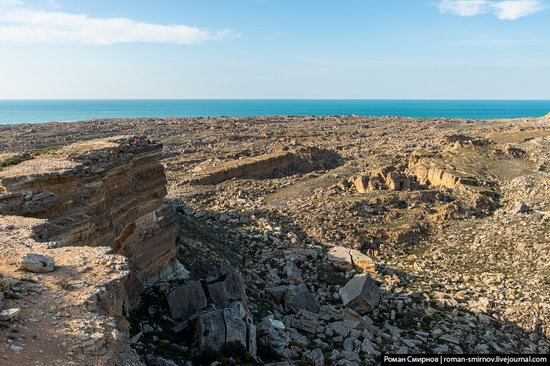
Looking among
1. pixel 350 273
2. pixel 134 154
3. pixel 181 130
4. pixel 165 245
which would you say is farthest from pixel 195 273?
pixel 181 130

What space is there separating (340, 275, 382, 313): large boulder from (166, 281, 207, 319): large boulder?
18.8 feet

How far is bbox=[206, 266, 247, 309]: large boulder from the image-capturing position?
1426 cm

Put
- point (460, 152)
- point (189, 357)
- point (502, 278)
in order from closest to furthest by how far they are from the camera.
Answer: point (189, 357), point (502, 278), point (460, 152)

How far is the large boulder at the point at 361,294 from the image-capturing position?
16594 millimetres

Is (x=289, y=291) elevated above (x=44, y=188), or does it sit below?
below

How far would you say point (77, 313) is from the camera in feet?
24.3

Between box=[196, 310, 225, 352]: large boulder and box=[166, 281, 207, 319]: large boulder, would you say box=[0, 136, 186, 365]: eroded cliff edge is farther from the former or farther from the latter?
box=[196, 310, 225, 352]: large boulder

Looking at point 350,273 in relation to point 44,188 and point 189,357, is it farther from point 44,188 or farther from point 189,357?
point 44,188

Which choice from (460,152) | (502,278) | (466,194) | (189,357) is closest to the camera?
(189,357)

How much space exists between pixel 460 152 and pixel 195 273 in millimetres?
26531

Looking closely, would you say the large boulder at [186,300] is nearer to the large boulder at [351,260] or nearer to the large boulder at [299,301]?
the large boulder at [299,301]

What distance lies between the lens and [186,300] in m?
13.8

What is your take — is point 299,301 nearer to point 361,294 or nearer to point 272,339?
point 361,294

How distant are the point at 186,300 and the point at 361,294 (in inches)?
257
